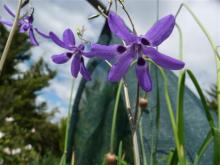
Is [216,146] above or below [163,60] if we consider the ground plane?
below

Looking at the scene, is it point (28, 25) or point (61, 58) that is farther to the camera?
point (28, 25)

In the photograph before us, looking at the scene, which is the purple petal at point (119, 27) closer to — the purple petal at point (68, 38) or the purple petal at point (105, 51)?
the purple petal at point (105, 51)

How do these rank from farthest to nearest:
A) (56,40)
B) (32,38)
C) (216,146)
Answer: (32,38) → (56,40) → (216,146)

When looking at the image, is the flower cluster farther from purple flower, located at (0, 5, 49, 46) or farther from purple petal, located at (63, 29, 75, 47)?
purple flower, located at (0, 5, 49, 46)

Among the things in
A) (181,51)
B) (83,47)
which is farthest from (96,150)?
(83,47)

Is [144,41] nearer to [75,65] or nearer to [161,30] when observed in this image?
[161,30]

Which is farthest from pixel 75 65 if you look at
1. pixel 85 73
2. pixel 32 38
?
pixel 32 38

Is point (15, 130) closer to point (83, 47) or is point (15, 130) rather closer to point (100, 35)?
point (100, 35)
